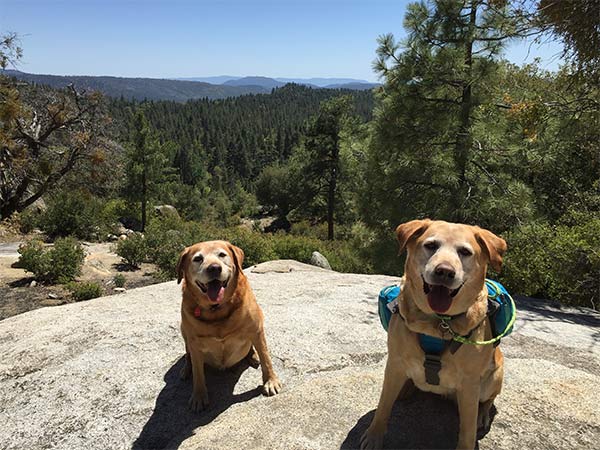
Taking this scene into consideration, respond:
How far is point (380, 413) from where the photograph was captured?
8.74 ft

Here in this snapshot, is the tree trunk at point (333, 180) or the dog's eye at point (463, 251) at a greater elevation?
the dog's eye at point (463, 251)

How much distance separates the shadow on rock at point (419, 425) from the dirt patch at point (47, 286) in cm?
800

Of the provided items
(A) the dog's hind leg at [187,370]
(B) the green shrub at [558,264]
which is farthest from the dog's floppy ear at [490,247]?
(B) the green shrub at [558,264]

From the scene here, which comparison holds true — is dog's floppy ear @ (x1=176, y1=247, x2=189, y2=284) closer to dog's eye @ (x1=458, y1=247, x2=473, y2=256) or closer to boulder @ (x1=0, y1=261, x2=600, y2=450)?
boulder @ (x1=0, y1=261, x2=600, y2=450)

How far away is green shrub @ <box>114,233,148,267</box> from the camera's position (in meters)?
12.9

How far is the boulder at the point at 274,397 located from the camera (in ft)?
9.47

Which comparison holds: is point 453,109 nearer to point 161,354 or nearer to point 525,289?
point 525,289

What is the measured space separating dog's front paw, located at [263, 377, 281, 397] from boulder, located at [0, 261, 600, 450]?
0.24ft

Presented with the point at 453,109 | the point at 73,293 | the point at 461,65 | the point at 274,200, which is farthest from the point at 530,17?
the point at 274,200

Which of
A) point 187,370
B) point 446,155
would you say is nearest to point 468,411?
point 187,370

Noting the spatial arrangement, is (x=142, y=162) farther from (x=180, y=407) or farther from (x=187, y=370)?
(x=180, y=407)

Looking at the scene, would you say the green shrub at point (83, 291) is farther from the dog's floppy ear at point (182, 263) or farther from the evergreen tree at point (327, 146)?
the evergreen tree at point (327, 146)

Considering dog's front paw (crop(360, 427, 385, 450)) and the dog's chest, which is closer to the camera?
dog's front paw (crop(360, 427, 385, 450))

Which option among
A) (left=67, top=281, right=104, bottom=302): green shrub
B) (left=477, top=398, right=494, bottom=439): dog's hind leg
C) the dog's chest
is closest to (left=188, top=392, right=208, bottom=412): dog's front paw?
the dog's chest
